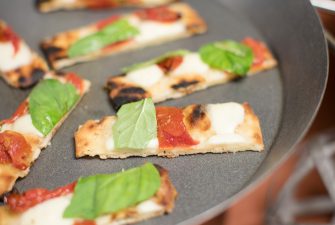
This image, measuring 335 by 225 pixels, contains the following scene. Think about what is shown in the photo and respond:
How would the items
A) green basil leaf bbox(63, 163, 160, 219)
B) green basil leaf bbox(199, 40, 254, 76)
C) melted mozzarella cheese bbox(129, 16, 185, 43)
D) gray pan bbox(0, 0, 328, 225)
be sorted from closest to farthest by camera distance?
green basil leaf bbox(63, 163, 160, 219) → gray pan bbox(0, 0, 328, 225) → green basil leaf bbox(199, 40, 254, 76) → melted mozzarella cheese bbox(129, 16, 185, 43)

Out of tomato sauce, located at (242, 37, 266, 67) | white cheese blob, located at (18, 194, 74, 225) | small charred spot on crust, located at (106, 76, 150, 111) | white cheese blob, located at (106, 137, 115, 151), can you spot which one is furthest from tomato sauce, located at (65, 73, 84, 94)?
tomato sauce, located at (242, 37, 266, 67)

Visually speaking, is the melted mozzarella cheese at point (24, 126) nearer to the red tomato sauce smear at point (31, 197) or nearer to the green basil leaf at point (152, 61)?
the red tomato sauce smear at point (31, 197)

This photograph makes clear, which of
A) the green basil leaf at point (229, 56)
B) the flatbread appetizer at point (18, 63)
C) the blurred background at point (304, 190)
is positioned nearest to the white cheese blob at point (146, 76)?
the green basil leaf at point (229, 56)

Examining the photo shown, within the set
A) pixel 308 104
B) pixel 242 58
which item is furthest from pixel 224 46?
pixel 308 104

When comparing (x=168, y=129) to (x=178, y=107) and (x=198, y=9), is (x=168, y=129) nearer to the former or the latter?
(x=178, y=107)

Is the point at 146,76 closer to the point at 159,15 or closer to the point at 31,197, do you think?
the point at 159,15

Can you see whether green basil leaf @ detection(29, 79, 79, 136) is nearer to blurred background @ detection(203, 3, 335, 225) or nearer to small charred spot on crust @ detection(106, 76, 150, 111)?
small charred spot on crust @ detection(106, 76, 150, 111)
